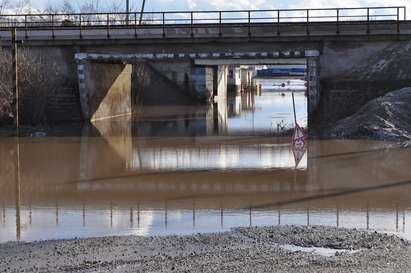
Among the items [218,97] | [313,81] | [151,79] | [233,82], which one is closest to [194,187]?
[313,81]

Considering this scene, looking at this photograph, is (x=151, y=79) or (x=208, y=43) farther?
(x=151, y=79)

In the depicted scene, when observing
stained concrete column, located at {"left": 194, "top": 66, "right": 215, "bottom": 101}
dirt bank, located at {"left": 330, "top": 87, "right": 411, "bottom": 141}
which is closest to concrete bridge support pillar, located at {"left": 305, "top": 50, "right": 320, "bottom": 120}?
dirt bank, located at {"left": 330, "top": 87, "right": 411, "bottom": 141}

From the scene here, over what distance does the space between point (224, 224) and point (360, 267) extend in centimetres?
392

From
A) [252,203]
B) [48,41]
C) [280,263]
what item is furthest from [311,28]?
[280,263]

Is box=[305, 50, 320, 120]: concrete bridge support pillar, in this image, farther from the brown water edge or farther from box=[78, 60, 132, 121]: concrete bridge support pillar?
box=[78, 60, 132, 121]: concrete bridge support pillar

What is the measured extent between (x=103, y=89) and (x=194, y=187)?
973 inches

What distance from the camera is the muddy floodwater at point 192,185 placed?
1263 cm

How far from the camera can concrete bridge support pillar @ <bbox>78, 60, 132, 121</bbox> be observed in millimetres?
37500

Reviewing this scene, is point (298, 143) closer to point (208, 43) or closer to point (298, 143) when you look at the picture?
point (298, 143)

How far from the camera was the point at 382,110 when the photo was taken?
28.7 meters

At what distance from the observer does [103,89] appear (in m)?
40.5

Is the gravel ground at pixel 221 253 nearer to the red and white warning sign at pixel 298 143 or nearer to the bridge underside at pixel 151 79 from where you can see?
the red and white warning sign at pixel 298 143

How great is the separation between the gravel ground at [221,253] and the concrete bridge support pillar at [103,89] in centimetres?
2722

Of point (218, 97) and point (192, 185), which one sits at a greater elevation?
point (218, 97)
